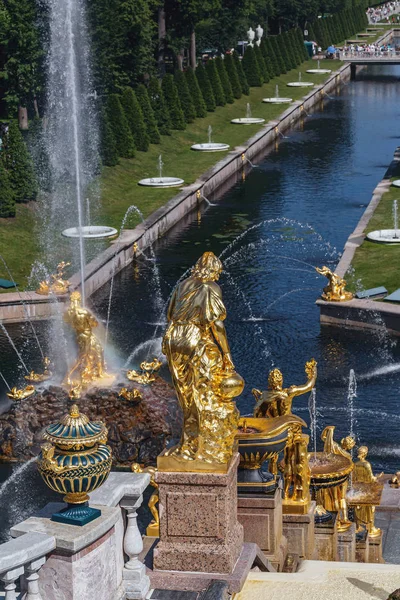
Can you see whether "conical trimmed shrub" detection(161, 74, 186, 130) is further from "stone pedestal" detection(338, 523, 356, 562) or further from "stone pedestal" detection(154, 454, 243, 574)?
"stone pedestal" detection(154, 454, 243, 574)

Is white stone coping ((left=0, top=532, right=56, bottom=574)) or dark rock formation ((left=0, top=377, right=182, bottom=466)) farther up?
white stone coping ((left=0, top=532, right=56, bottom=574))

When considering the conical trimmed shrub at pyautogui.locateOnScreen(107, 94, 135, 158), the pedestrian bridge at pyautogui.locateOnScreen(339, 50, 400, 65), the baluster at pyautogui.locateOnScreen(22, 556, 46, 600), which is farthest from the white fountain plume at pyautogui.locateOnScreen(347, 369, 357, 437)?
the pedestrian bridge at pyautogui.locateOnScreen(339, 50, 400, 65)

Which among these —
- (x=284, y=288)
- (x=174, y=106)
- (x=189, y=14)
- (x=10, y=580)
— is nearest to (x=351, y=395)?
(x=284, y=288)

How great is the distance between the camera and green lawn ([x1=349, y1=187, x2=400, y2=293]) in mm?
41438

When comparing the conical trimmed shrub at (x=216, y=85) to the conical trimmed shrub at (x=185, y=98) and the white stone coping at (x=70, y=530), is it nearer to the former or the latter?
the conical trimmed shrub at (x=185, y=98)

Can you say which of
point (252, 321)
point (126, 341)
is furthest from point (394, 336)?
point (126, 341)

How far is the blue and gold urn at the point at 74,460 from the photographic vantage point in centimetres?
1166

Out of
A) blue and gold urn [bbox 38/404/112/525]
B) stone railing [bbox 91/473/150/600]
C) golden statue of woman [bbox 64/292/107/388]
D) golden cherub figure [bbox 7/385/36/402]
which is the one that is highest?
blue and gold urn [bbox 38/404/112/525]

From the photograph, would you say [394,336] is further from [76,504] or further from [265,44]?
[265,44]

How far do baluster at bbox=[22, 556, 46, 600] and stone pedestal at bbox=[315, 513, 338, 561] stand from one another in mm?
5941

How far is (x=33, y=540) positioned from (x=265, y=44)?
89.6 m

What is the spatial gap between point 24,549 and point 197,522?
3.67 metres

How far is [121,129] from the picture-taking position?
64312mm

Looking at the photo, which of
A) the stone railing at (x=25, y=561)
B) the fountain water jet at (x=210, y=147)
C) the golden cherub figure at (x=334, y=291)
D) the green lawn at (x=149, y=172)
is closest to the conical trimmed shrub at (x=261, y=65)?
the green lawn at (x=149, y=172)
